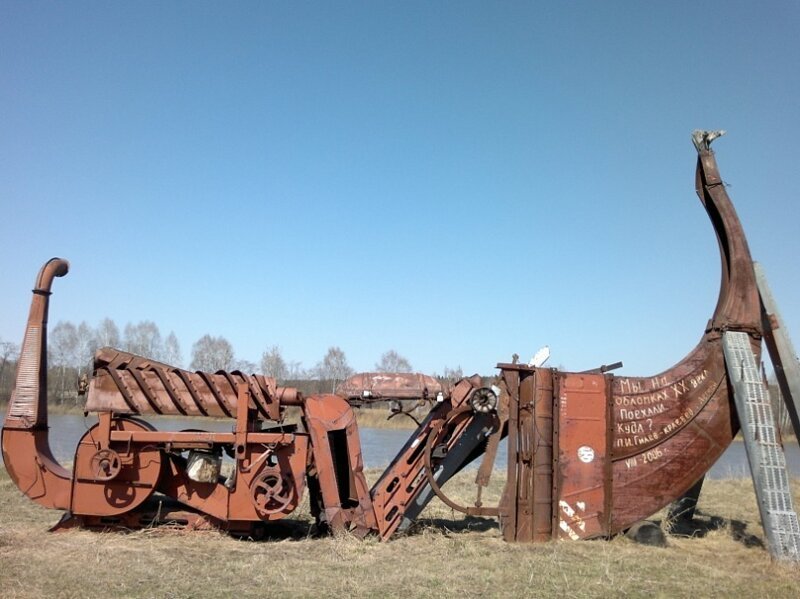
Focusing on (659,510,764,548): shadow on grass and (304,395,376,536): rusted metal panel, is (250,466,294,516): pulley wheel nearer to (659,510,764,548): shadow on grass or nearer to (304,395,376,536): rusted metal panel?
(304,395,376,536): rusted metal panel

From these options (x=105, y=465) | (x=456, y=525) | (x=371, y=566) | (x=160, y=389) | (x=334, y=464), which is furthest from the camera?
(x=456, y=525)

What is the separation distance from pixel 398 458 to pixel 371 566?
207cm

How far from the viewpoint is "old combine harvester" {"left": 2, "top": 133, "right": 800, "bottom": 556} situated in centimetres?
857

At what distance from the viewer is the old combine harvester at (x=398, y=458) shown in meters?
8.57

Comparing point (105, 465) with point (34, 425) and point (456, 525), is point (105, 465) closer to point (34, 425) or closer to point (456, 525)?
point (34, 425)

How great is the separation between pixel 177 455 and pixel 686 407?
655cm

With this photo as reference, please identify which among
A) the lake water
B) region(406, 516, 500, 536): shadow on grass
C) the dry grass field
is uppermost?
the dry grass field

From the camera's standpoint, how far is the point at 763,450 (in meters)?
8.68

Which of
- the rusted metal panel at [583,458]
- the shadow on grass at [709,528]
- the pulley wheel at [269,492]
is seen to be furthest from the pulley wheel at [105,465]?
the shadow on grass at [709,528]

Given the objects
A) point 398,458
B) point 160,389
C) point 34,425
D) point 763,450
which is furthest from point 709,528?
point 34,425

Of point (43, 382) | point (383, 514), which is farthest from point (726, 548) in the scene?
point (43, 382)

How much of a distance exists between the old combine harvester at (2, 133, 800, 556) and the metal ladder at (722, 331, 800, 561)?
0.77ft

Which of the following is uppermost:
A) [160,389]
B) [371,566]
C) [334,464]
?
[160,389]

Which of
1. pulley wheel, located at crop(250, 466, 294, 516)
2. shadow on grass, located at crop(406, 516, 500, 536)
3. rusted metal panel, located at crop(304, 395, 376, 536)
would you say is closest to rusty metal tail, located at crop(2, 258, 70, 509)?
pulley wheel, located at crop(250, 466, 294, 516)
